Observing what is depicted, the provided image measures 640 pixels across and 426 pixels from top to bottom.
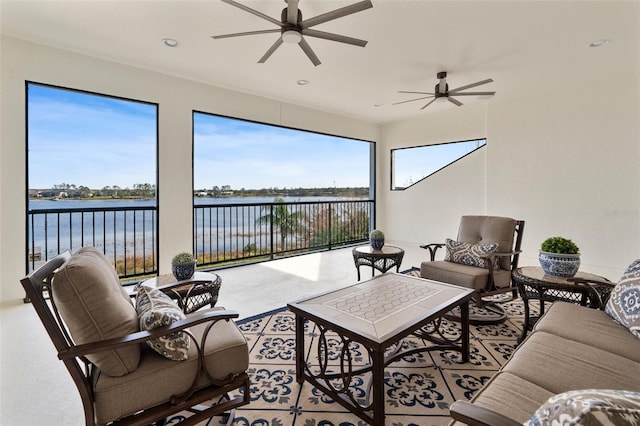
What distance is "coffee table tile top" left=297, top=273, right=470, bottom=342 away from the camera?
1.57 m

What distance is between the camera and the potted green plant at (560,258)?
217cm

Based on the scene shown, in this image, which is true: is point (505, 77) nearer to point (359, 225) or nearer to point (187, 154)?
point (359, 225)

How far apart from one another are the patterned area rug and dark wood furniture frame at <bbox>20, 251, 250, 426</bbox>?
307 millimetres

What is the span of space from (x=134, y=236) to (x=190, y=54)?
255cm

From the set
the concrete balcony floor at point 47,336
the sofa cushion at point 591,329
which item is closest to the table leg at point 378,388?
the sofa cushion at point 591,329

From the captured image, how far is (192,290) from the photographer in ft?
7.13

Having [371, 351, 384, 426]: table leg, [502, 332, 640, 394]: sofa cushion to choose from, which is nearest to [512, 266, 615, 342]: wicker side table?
[502, 332, 640, 394]: sofa cushion

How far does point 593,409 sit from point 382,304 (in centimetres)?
137

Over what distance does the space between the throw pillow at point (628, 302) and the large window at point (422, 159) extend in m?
4.37

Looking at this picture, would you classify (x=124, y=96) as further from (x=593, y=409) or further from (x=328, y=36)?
(x=593, y=409)

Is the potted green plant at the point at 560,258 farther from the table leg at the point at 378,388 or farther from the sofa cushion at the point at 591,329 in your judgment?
the table leg at the point at 378,388

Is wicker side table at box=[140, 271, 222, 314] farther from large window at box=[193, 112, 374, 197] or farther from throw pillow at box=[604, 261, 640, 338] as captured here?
large window at box=[193, 112, 374, 197]

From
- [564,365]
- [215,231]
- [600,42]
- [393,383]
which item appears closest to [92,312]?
[393,383]

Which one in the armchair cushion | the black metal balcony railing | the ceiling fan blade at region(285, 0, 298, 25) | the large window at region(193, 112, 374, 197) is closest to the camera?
the ceiling fan blade at region(285, 0, 298, 25)
